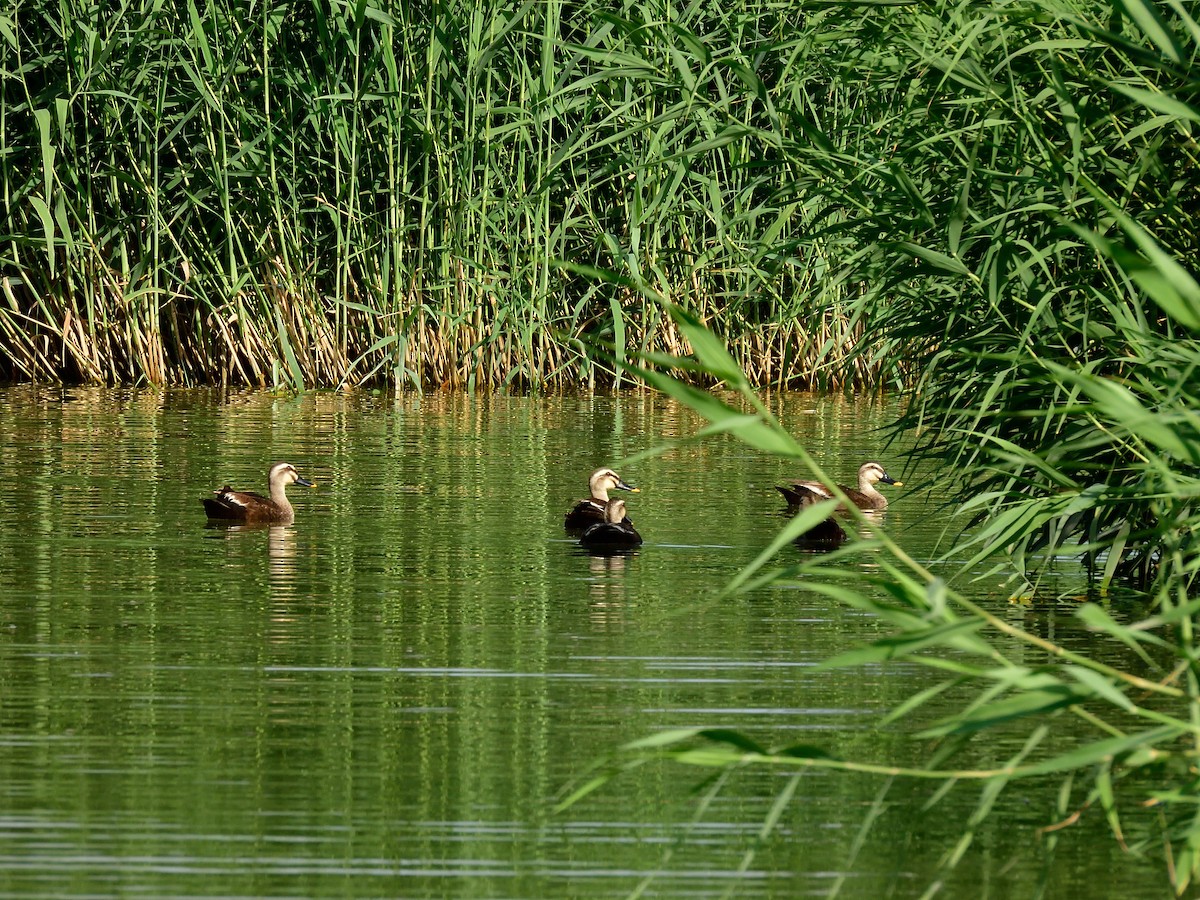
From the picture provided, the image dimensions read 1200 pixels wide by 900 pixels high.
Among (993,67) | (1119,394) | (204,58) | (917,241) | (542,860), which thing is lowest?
(542,860)

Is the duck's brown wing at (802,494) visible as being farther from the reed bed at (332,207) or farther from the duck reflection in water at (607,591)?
the reed bed at (332,207)

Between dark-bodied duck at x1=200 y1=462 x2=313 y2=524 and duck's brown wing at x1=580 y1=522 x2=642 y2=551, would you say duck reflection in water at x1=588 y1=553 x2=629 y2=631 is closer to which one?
duck's brown wing at x1=580 y1=522 x2=642 y2=551

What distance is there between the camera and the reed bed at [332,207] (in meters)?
16.1

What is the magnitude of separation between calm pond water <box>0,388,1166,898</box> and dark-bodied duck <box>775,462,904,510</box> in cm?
13

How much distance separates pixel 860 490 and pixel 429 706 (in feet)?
22.3

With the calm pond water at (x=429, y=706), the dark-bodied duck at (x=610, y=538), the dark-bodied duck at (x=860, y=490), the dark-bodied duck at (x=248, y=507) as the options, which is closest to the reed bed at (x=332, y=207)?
the dark-bodied duck at (x=860, y=490)

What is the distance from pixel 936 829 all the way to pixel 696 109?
399 centimetres

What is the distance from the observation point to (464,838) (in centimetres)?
465

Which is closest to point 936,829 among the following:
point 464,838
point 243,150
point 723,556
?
point 464,838

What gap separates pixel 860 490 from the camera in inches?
493

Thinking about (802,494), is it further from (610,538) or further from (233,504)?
(233,504)

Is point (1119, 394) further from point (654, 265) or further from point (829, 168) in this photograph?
point (654, 265)

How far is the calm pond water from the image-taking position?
175 inches

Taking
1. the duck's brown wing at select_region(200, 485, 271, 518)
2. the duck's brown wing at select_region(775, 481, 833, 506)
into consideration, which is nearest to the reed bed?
A: the duck's brown wing at select_region(775, 481, 833, 506)
